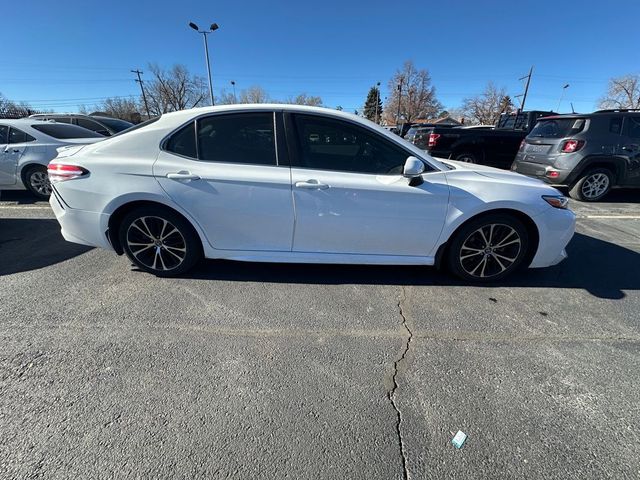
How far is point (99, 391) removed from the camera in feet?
6.07

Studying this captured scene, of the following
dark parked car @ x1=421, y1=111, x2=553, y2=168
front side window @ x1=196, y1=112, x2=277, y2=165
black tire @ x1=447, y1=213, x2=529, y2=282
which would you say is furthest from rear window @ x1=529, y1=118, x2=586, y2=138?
front side window @ x1=196, y1=112, x2=277, y2=165

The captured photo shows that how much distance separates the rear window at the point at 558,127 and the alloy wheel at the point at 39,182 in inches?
380

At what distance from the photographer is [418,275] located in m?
3.28

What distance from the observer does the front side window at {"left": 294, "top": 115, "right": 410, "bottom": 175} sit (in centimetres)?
278

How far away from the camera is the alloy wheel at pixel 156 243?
9.71 ft

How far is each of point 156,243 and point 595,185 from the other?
784 centimetres

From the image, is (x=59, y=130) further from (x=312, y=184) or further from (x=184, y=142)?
(x=312, y=184)

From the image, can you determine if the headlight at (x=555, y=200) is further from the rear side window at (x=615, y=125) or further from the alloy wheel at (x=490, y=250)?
the rear side window at (x=615, y=125)

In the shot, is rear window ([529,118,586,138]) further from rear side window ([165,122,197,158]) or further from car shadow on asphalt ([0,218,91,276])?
car shadow on asphalt ([0,218,91,276])

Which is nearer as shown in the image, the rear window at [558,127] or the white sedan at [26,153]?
the white sedan at [26,153]

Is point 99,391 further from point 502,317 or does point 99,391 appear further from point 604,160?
point 604,160

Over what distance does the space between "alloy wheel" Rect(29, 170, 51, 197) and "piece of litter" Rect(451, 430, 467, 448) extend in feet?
23.4

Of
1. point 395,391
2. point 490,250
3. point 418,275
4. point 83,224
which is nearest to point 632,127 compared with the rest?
point 490,250

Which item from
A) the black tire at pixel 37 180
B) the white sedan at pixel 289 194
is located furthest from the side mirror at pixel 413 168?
the black tire at pixel 37 180
